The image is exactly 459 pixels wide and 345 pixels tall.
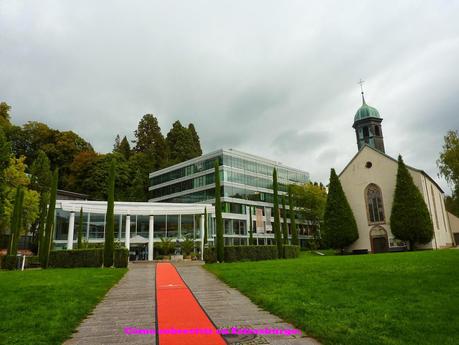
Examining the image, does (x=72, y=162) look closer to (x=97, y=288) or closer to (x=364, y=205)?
(x=364, y=205)

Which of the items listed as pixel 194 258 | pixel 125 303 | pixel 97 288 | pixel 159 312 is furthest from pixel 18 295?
pixel 194 258

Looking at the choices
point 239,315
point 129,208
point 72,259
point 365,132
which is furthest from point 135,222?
point 239,315

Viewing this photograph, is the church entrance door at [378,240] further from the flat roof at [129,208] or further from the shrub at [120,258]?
the shrub at [120,258]

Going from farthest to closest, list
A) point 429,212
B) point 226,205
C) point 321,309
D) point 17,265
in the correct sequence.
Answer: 1. point 226,205
2. point 429,212
3. point 17,265
4. point 321,309

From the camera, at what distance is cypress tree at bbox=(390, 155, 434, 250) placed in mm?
36469

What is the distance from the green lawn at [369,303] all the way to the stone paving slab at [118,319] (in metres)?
3.06

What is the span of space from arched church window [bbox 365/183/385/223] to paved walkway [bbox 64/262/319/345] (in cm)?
3333

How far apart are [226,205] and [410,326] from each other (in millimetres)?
50812

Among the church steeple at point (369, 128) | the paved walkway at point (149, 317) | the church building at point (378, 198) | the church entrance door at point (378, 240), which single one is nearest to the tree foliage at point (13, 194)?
the paved walkway at point (149, 317)

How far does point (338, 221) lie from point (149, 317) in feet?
119

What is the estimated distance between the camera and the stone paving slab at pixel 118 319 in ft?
20.9

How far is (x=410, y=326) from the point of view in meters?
6.39

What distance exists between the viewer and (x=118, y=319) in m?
8.16

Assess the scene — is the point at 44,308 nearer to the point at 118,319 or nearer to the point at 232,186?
the point at 118,319
